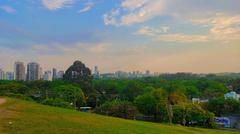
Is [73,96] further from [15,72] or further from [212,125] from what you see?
[15,72]

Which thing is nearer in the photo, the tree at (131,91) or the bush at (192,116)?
the bush at (192,116)

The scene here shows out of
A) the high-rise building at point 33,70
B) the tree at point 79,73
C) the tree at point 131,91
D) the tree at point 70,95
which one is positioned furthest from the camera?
the high-rise building at point 33,70

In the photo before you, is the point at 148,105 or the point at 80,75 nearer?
the point at 148,105

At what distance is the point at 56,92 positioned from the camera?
5503 centimetres

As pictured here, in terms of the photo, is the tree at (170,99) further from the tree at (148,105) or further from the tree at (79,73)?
the tree at (79,73)

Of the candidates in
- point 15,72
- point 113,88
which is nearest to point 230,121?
point 113,88

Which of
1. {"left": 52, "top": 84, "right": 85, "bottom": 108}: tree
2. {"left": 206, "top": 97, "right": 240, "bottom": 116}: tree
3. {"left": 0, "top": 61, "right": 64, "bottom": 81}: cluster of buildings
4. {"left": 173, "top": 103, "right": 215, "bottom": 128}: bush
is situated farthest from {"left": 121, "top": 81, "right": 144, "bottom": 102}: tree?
{"left": 0, "top": 61, "right": 64, "bottom": 81}: cluster of buildings

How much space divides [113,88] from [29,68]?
2250 inches

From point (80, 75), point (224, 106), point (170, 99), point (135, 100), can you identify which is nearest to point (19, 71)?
point (80, 75)

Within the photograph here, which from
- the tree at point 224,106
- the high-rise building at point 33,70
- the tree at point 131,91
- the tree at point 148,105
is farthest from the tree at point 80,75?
the high-rise building at point 33,70

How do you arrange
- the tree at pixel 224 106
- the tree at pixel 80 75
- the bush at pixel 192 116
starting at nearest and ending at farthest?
the bush at pixel 192 116
the tree at pixel 224 106
the tree at pixel 80 75

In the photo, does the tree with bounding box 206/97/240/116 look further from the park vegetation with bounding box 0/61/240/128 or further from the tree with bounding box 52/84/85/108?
the tree with bounding box 52/84/85/108

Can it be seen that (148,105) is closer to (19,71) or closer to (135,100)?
(135,100)

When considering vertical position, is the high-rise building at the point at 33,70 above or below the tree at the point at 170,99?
above
